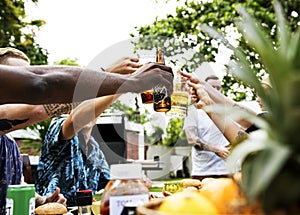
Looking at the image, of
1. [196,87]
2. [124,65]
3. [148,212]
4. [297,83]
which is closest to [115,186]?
[148,212]

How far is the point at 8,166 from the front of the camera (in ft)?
6.95

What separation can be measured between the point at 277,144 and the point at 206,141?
3.95 m

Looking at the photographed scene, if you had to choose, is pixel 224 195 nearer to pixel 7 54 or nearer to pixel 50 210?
pixel 50 210

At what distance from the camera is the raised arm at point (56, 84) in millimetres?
1396

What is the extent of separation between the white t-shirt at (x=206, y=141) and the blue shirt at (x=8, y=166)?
2478 millimetres

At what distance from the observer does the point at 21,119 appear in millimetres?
2084

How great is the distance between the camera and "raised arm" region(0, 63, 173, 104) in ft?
4.58

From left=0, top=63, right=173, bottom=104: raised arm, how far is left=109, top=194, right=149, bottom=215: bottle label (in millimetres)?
574

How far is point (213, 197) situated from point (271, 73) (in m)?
0.25

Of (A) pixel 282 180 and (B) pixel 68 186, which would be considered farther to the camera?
(B) pixel 68 186

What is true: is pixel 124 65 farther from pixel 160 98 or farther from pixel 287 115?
pixel 287 115

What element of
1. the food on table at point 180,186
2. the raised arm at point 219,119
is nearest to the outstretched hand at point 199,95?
the raised arm at point 219,119

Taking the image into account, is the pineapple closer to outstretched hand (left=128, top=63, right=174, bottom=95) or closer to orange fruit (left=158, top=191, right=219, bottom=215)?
orange fruit (left=158, top=191, right=219, bottom=215)

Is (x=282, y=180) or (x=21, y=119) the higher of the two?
(x=282, y=180)
